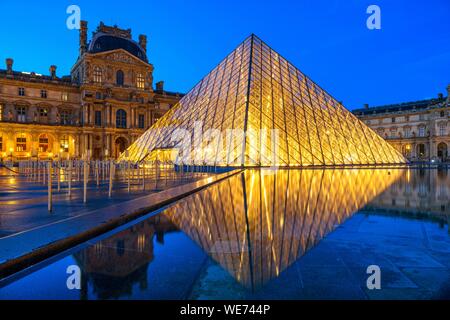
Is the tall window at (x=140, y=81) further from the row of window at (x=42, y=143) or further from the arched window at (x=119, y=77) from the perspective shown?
the row of window at (x=42, y=143)

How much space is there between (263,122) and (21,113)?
34436 mm

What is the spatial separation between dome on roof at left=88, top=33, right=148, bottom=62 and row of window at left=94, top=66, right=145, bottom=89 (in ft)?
9.47

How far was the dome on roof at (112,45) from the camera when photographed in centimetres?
4447

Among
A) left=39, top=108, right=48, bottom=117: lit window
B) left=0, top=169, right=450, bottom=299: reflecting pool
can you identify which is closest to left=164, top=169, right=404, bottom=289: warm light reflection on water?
left=0, top=169, right=450, bottom=299: reflecting pool

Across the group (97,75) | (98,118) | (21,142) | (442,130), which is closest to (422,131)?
(442,130)

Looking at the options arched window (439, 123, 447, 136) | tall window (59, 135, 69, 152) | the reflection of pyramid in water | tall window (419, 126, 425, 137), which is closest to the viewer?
the reflection of pyramid in water

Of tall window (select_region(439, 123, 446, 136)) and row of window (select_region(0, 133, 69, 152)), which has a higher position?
tall window (select_region(439, 123, 446, 136))

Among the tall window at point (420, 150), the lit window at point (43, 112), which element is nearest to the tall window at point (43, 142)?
the lit window at point (43, 112)

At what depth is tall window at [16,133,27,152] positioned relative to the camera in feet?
130

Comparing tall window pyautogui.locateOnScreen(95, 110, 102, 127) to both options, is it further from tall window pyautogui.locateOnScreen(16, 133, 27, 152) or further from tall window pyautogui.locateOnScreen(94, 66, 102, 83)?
tall window pyautogui.locateOnScreen(16, 133, 27, 152)

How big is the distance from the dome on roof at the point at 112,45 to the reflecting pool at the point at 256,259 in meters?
45.4

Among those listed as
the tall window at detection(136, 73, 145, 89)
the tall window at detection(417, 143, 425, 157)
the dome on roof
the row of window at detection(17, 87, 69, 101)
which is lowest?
the tall window at detection(417, 143, 425, 157)

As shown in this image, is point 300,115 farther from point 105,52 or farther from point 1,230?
point 105,52

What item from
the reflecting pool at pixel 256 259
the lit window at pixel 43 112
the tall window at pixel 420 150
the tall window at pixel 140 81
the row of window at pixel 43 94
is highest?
the tall window at pixel 140 81
